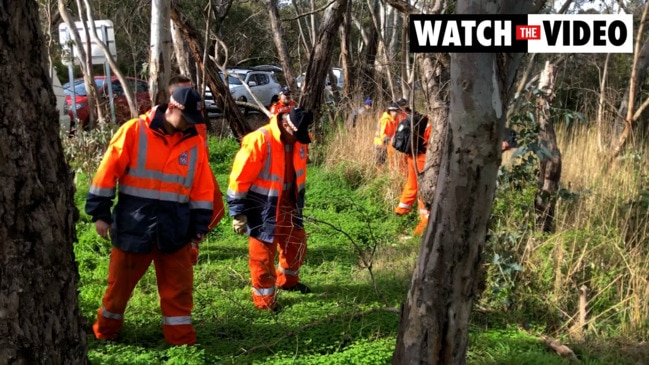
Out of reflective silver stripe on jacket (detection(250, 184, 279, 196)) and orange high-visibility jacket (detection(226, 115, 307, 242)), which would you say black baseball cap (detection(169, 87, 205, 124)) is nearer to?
orange high-visibility jacket (detection(226, 115, 307, 242))

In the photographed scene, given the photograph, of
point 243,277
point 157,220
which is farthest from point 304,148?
point 157,220

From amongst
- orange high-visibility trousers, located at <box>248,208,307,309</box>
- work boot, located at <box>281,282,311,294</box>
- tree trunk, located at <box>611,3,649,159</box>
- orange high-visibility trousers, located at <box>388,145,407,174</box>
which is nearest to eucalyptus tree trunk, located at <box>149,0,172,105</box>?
orange high-visibility trousers, located at <box>248,208,307,309</box>

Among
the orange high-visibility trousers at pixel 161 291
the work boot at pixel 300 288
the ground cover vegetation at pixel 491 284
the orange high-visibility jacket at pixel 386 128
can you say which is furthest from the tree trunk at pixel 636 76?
the orange high-visibility trousers at pixel 161 291

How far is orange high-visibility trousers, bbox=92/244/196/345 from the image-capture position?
4.13 meters

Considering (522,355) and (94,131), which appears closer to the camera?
(522,355)

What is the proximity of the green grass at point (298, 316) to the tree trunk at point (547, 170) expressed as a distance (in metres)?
1.27

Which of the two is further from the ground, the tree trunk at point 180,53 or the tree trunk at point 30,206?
the tree trunk at point 180,53

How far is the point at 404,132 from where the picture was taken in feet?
27.9

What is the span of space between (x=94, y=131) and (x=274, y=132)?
200 inches

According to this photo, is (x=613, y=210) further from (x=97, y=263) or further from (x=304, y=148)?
(x=97, y=263)

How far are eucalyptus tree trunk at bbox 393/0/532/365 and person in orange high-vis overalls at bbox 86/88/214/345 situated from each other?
5.57 feet

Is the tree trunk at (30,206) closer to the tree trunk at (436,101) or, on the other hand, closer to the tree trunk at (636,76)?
the tree trunk at (436,101)

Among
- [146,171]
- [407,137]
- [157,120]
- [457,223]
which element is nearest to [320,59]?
Answer: [407,137]

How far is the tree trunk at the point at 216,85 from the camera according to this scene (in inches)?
445
